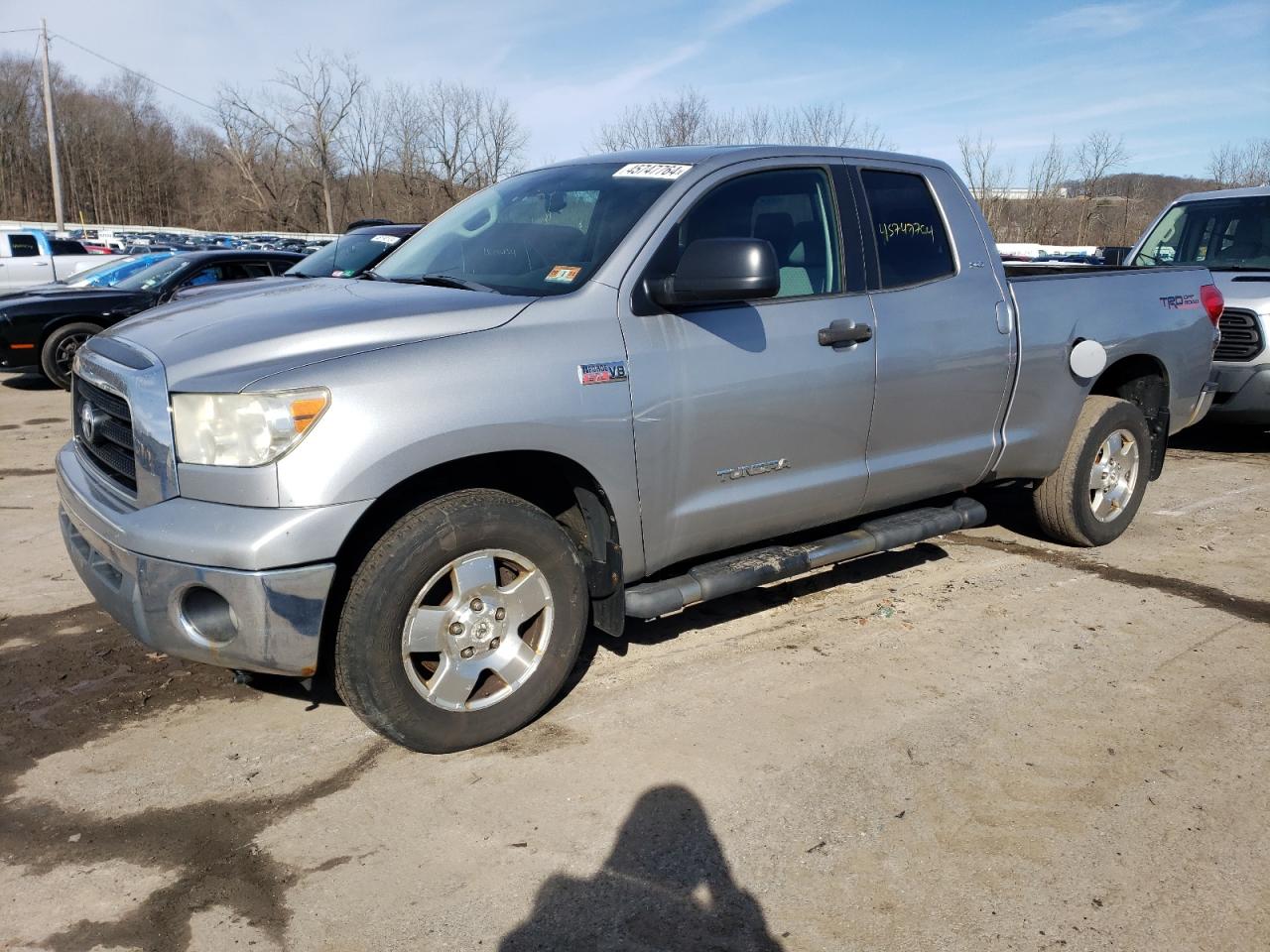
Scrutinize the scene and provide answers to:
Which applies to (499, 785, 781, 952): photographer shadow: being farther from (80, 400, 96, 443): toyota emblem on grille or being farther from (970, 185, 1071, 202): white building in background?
(970, 185, 1071, 202): white building in background

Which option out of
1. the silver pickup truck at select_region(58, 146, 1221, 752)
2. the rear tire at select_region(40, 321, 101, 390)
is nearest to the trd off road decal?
the silver pickup truck at select_region(58, 146, 1221, 752)

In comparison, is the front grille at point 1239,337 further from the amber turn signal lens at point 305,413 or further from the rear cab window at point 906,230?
the amber turn signal lens at point 305,413

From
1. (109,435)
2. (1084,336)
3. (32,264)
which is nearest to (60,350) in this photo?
(32,264)

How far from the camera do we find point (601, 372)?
3.28 metres

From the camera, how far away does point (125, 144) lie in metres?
76.2

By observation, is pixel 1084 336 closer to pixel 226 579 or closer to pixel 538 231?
pixel 538 231

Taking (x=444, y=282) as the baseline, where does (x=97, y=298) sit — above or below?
above

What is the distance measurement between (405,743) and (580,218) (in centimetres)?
199

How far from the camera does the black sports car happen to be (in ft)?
34.7

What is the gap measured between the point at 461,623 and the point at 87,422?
59.2 inches

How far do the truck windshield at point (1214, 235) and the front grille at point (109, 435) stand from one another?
331 inches

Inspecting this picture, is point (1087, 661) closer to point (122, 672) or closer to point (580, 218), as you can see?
point (580, 218)

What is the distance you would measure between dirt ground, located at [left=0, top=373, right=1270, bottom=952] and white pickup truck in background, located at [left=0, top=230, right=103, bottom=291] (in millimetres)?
14984

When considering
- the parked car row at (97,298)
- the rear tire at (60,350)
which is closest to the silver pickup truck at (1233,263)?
the parked car row at (97,298)
